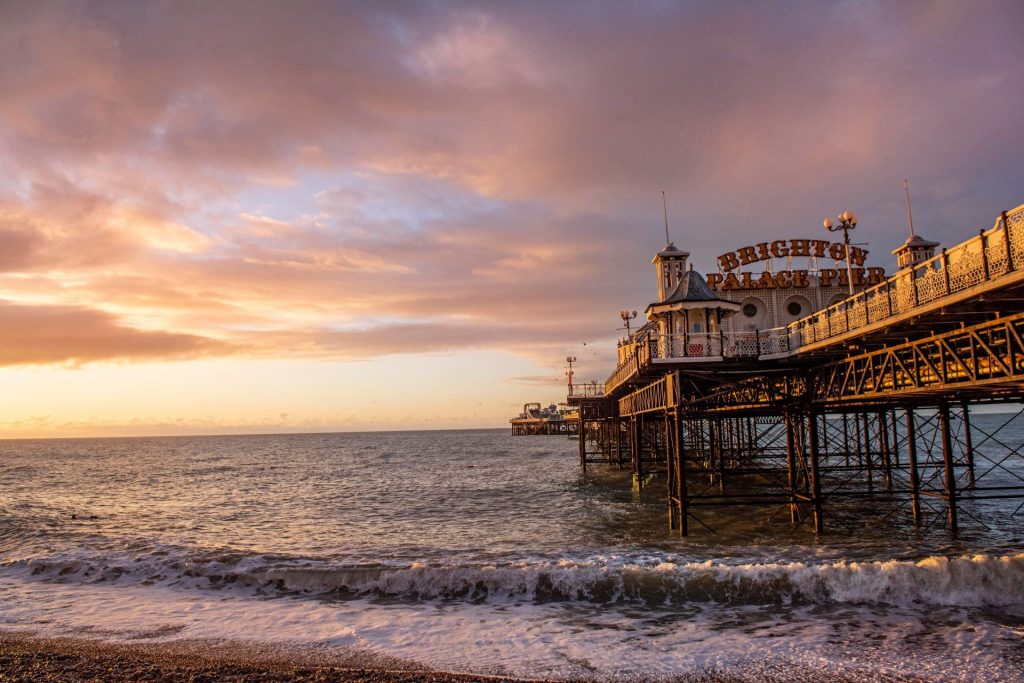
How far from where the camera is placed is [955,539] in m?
20.8

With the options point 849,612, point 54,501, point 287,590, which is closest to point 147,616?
point 287,590

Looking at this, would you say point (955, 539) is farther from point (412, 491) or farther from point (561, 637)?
point (412, 491)

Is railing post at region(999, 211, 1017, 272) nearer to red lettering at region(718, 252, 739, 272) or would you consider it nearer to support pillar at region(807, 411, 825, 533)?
support pillar at region(807, 411, 825, 533)

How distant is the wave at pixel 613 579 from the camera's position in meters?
15.1

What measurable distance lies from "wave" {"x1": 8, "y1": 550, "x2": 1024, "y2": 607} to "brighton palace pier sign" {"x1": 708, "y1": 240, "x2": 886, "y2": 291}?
1931 cm

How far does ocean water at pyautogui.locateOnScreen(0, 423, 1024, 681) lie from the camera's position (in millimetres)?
11578

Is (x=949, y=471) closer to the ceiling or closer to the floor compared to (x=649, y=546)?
closer to the ceiling

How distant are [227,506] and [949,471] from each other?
3601 cm

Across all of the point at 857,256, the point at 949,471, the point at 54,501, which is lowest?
the point at 54,501

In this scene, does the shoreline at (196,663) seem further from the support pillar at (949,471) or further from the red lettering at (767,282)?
the red lettering at (767,282)

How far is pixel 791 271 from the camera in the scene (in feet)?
111

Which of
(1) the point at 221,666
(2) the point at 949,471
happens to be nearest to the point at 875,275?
(2) the point at 949,471

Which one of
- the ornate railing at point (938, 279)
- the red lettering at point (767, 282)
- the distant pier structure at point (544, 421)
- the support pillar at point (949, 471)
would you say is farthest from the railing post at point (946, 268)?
the distant pier structure at point (544, 421)

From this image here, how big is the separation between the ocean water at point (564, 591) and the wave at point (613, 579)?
5 centimetres
